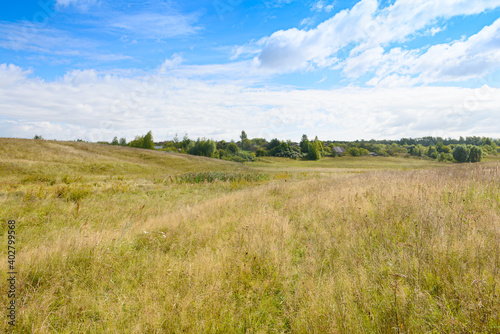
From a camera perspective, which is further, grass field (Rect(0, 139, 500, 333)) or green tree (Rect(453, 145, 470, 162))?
green tree (Rect(453, 145, 470, 162))

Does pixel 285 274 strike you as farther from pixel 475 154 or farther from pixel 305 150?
pixel 305 150

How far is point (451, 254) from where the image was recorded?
127 inches

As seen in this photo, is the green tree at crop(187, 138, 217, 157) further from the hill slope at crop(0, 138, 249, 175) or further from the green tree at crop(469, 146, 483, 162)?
the green tree at crop(469, 146, 483, 162)

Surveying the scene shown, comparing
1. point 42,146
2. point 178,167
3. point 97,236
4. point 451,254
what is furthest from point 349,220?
point 42,146

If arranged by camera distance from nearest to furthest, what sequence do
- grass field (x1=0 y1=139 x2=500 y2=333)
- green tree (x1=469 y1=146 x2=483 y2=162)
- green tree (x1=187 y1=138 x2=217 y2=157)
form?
grass field (x1=0 y1=139 x2=500 y2=333)
green tree (x1=469 y1=146 x2=483 y2=162)
green tree (x1=187 y1=138 x2=217 y2=157)

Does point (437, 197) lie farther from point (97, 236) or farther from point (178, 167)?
point (178, 167)

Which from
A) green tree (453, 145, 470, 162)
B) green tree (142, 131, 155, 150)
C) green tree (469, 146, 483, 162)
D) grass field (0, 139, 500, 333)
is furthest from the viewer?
green tree (142, 131, 155, 150)

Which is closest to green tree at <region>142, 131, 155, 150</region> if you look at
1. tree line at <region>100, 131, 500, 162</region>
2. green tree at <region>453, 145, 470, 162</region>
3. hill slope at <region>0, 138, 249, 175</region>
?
tree line at <region>100, 131, 500, 162</region>

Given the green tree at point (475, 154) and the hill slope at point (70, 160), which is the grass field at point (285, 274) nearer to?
the hill slope at point (70, 160)

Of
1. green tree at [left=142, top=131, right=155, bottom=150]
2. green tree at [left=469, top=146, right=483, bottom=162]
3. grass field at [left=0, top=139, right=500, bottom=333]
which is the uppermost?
green tree at [left=142, top=131, right=155, bottom=150]

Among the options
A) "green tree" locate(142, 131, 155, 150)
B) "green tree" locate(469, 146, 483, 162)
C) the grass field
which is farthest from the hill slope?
"green tree" locate(469, 146, 483, 162)

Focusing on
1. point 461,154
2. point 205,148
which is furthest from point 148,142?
point 461,154

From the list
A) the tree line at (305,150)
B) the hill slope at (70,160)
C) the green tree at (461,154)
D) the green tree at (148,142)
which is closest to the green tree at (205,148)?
the tree line at (305,150)

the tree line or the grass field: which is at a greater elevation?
the tree line
